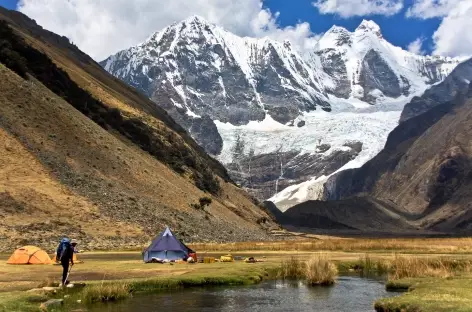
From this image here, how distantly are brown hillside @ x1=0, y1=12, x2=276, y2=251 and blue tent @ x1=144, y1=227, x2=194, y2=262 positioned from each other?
24.5 metres

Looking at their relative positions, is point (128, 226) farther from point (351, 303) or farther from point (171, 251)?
point (351, 303)

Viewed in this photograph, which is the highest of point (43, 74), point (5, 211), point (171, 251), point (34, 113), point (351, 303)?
point (43, 74)

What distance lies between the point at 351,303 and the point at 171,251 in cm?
2697

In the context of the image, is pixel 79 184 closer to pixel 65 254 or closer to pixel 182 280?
pixel 182 280

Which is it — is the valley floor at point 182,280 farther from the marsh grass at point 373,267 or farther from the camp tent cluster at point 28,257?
the camp tent cluster at point 28,257

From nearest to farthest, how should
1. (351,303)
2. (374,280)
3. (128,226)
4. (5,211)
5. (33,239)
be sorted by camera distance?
(351,303)
(374,280)
(33,239)
(5,211)
(128,226)

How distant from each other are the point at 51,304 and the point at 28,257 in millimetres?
22742

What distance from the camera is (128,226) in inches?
3681

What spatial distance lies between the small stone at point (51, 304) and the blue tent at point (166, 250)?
25.6m

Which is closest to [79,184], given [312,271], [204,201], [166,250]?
[204,201]

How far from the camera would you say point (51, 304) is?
30609 millimetres

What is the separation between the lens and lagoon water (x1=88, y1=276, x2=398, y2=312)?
32.4 meters

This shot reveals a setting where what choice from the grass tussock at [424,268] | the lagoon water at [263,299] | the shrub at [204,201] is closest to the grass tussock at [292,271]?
the lagoon water at [263,299]

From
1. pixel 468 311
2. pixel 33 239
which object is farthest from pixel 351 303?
pixel 33 239
